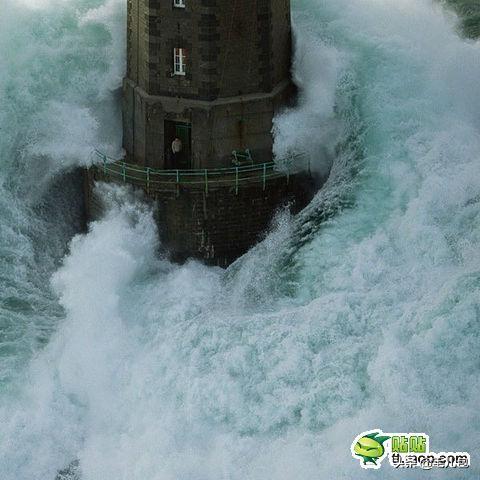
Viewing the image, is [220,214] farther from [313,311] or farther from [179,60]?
[313,311]

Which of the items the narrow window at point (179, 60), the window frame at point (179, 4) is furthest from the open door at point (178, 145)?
the window frame at point (179, 4)

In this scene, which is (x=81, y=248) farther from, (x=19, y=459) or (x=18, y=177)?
(x=19, y=459)

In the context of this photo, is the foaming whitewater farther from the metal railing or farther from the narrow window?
the narrow window

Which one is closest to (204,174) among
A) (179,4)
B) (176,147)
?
(176,147)

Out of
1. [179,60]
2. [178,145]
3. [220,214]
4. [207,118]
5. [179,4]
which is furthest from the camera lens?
[220,214]

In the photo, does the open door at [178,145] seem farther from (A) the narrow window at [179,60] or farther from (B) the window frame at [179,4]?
(B) the window frame at [179,4]
